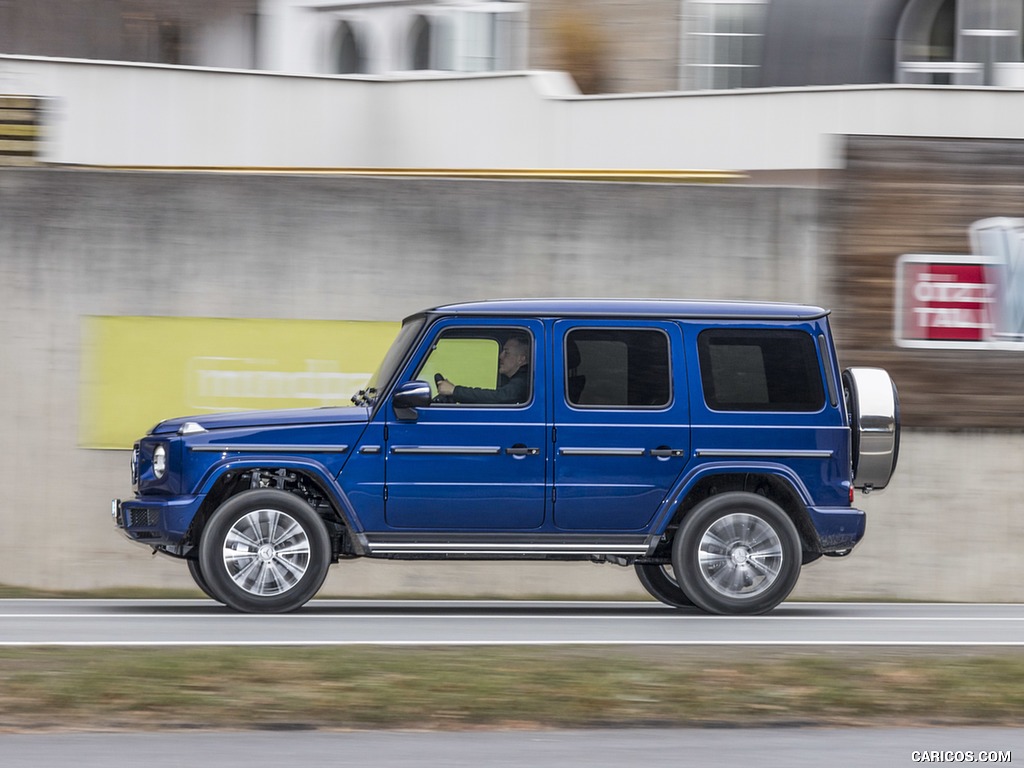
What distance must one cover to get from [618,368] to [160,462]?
10.1ft

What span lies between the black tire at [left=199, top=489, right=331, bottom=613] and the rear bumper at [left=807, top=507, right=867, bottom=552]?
3.21 m

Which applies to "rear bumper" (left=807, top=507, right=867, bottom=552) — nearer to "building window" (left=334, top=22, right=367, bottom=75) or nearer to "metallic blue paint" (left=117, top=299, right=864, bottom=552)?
"metallic blue paint" (left=117, top=299, right=864, bottom=552)

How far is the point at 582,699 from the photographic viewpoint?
23.7ft

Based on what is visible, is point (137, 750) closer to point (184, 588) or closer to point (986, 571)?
point (184, 588)

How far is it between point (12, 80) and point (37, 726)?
15.5 meters

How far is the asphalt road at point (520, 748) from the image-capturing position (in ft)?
20.6

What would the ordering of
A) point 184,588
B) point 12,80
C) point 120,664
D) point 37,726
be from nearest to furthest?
point 37,726
point 120,664
point 184,588
point 12,80

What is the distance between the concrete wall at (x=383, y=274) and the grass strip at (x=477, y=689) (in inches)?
253

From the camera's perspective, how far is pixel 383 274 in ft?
48.6

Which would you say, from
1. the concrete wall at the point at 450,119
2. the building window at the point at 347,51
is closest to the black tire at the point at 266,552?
the concrete wall at the point at 450,119

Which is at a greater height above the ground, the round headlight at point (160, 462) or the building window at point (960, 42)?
the building window at point (960, 42)

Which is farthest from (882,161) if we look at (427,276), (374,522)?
(374,522)

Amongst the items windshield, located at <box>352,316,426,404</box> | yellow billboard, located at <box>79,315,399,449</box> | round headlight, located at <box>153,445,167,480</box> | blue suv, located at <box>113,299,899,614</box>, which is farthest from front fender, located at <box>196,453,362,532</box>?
yellow billboard, located at <box>79,315,399,449</box>

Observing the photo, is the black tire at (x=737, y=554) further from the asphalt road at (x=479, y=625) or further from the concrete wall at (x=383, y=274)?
the concrete wall at (x=383, y=274)
